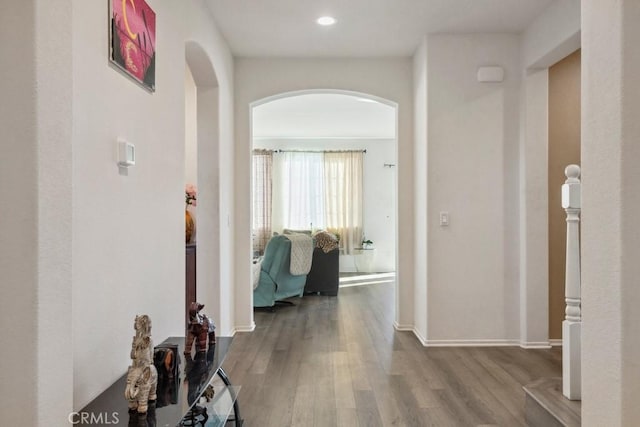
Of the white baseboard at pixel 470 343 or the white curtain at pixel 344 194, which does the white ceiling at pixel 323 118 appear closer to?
the white curtain at pixel 344 194

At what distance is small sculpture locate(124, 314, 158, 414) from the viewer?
1.47 m

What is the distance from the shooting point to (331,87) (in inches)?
186

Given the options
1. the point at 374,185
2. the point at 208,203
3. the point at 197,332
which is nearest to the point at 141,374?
the point at 197,332

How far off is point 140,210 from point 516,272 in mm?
3240

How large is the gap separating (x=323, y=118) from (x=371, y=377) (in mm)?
5303

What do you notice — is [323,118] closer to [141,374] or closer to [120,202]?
[120,202]

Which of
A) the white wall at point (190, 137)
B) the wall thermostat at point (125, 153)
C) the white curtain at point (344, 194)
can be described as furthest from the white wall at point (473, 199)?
the white curtain at point (344, 194)

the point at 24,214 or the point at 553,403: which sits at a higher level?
the point at 24,214

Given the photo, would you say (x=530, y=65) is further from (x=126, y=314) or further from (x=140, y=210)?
(x=126, y=314)

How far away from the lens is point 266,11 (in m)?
3.65

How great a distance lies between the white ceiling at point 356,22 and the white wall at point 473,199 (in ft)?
0.87

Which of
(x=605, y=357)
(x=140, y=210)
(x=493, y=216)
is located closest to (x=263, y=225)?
(x=493, y=216)

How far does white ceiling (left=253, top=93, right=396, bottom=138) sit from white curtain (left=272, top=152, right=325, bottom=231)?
1.61ft

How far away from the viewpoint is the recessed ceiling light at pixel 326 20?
380 cm
